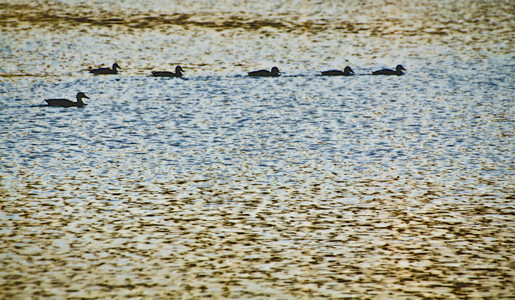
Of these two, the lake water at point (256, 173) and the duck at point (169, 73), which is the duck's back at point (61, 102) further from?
the duck at point (169, 73)

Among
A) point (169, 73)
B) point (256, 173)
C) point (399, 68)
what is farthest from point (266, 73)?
point (256, 173)

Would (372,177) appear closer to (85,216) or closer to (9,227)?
(85,216)

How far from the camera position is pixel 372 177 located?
55.4ft

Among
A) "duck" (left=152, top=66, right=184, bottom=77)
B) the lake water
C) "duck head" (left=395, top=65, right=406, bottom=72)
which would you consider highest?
"duck head" (left=395, top=65, right=406, bottom=72)

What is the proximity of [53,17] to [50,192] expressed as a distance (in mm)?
32620

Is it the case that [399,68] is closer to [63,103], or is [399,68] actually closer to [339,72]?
[339,72]

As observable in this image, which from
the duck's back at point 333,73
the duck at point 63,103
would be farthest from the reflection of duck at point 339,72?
the duck at point 63,103

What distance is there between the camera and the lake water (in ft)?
36.8

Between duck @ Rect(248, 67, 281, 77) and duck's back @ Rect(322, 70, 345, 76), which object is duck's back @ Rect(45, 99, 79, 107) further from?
duck's back @ Rect(322, 70, 345, 76)

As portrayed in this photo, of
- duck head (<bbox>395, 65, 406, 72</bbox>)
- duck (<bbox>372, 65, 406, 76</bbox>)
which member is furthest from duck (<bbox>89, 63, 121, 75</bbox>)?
duck head (<bbox>395, 65, 406, 72</bbox>)

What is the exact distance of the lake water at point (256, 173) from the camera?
11219 millimetres

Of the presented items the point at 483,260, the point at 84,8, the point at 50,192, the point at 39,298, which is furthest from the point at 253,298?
the point at 84,8

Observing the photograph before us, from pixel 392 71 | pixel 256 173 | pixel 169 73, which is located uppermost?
pixel 392 71

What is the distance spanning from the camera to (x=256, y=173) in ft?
56.3
